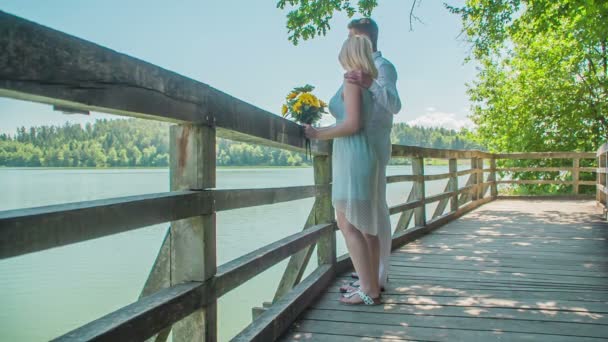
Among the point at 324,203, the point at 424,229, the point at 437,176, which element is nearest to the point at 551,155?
the point at 437,176

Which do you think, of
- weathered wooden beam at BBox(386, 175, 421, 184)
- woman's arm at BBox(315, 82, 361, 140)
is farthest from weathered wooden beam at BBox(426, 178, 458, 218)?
woman's arm at BBox(315, 82, 361, 140)

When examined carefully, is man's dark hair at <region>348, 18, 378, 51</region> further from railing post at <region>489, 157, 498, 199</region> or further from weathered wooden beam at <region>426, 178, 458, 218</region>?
railing post at <region>489, 157, 498, 199</region>

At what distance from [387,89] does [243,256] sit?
1.21m

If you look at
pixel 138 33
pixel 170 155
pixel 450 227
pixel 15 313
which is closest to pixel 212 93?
pixel 170 155

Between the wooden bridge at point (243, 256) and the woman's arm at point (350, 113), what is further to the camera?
the woman's arm at point (350, 113)

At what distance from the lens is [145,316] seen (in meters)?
1.35

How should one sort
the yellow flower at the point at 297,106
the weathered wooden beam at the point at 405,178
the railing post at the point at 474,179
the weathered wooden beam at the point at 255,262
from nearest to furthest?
1. the weathered wooden beam at the point at 255,262
2. the yellow flower at the point at 297,106
3. the weathered wooden beam at the point at 405,178
4. the railing post at the point at 474,179

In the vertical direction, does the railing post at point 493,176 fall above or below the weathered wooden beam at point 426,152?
below

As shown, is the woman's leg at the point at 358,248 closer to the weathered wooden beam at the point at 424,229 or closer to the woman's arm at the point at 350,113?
the woman's arm at the point at 350,113

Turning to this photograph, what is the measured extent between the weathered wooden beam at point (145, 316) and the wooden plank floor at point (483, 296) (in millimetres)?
841

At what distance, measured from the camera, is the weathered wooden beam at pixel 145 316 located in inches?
46.3

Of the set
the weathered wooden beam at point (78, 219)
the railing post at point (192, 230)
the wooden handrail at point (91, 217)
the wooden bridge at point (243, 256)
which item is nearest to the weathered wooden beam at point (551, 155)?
the wooden bridge at point (243, 256)

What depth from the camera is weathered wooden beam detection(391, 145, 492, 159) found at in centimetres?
462

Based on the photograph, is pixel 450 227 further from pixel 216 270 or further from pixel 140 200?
pixel 140 200
